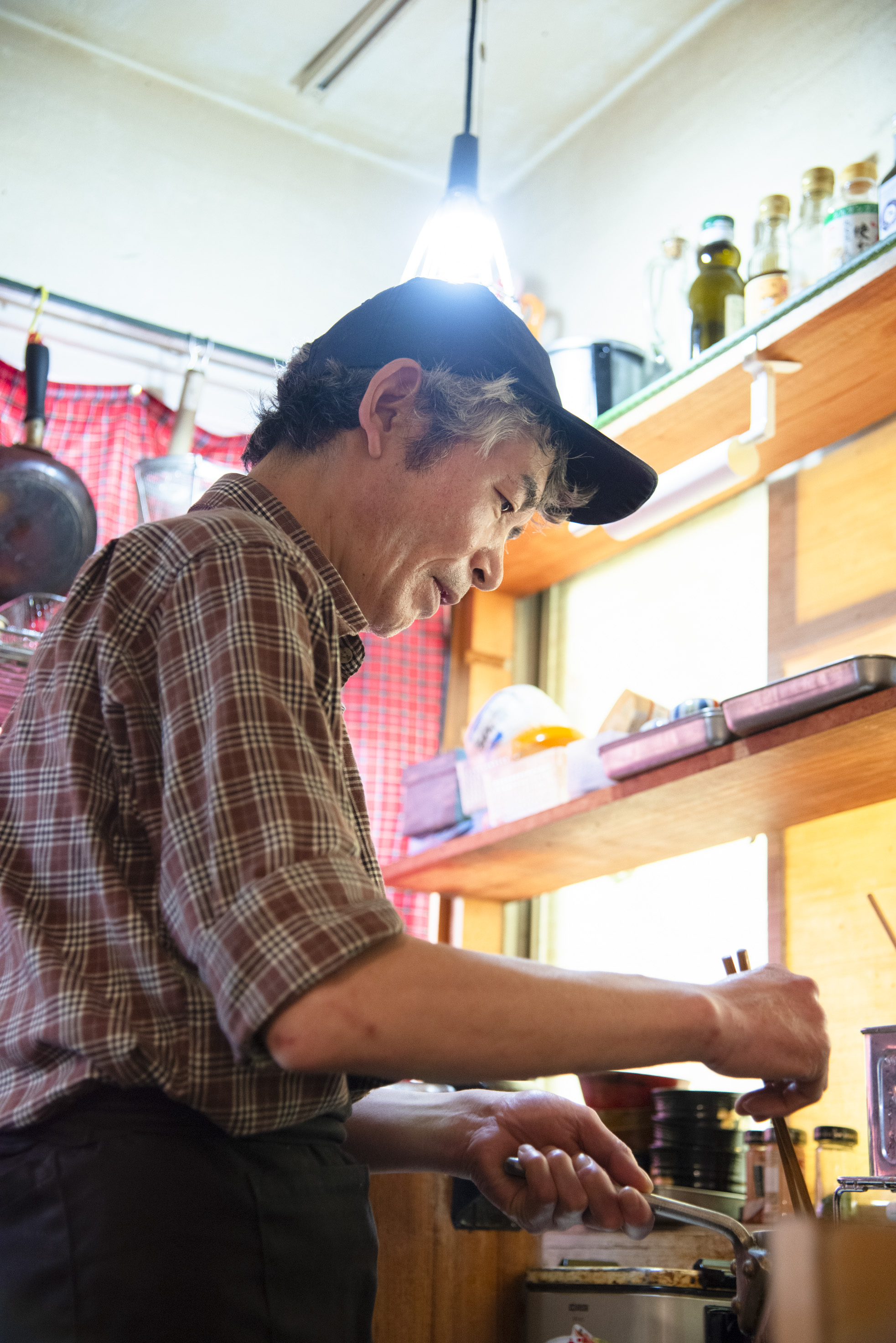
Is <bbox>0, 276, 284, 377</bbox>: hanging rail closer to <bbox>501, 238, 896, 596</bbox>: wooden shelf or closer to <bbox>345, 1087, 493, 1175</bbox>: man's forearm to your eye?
<bbox>501, 238, 896, 596</bbox>: wooden shelf

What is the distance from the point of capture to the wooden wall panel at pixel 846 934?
5.67 feet

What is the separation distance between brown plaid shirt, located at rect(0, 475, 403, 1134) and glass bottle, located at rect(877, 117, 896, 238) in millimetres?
1072

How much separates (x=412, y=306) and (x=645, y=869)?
1.32 meters

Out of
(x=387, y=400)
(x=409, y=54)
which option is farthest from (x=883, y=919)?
(x=409, y=54)

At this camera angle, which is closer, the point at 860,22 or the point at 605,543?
the point at 860,22

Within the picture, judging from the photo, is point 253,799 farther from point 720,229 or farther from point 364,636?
point 364,636

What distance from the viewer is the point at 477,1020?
2.47ft

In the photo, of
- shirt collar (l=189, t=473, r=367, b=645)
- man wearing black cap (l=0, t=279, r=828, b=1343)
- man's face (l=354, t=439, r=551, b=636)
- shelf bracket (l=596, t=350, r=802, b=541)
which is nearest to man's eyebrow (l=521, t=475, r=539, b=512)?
man's face (l=354, t=439, r=551, b=636)

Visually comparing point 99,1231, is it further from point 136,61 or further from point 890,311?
point 136,61

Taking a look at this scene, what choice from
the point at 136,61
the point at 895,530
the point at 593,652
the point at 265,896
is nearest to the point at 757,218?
the point at 895,530

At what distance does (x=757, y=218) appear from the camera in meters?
2.04

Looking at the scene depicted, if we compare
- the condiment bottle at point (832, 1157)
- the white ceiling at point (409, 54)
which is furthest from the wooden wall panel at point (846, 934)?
the white ceiling at point (409, 54)

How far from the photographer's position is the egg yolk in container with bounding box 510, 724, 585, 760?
2.06m

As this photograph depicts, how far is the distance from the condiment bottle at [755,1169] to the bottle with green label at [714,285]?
116cm
